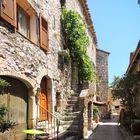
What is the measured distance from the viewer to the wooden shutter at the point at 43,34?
531 inches

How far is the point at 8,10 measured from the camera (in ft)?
33.6

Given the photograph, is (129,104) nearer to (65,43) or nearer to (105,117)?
(65,43)

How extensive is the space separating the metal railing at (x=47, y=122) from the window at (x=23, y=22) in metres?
2.89

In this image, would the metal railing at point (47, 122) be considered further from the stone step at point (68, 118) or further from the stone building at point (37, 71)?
the stone step at point (68, 118)

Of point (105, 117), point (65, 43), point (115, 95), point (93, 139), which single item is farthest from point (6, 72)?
point (105, 117)

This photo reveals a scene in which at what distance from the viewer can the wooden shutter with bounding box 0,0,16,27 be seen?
32.3 feet

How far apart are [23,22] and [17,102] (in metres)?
3.06

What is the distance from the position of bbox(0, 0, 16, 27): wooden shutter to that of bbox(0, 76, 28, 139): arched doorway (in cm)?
176

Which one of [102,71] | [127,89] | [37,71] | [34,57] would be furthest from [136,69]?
[102,71]

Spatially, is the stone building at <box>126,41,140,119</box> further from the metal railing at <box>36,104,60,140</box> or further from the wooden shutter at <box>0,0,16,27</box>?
the wooden shutter at <box>0,0,16,27</box>

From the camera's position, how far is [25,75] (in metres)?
11.5

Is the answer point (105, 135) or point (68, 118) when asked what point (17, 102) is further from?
point (105, 135)

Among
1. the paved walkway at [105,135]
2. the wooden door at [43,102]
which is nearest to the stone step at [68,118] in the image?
the paved walkway at [105,135]

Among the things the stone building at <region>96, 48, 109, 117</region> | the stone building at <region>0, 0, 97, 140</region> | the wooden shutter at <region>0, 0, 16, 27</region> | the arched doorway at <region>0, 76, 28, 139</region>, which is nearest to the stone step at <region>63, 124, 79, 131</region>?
the stone building at <region>0, 0, 97, 140</region>
